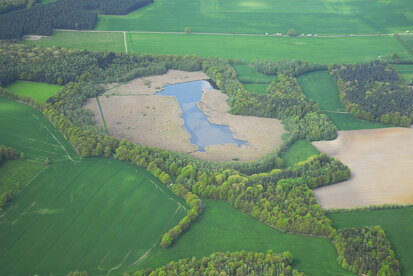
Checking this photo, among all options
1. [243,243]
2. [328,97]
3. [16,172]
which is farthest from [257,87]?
[16,172]

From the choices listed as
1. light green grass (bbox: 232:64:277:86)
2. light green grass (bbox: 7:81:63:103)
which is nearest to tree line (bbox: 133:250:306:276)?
light green grass (bbox: 7:81:63:103)

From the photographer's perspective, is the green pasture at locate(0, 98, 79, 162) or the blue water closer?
the green pasture at locate(0, 98, 79, 162)

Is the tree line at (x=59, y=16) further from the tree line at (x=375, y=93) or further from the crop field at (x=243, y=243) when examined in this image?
the crop field at (x=243, y=243)

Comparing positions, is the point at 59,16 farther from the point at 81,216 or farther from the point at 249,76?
the point at 81,216

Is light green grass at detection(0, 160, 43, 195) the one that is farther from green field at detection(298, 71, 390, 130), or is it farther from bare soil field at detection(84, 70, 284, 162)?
green field at detection(298, 71, 390, 130)

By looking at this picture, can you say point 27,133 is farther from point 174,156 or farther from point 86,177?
point 174,156

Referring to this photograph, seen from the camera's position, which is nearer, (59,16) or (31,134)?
(31,134)
